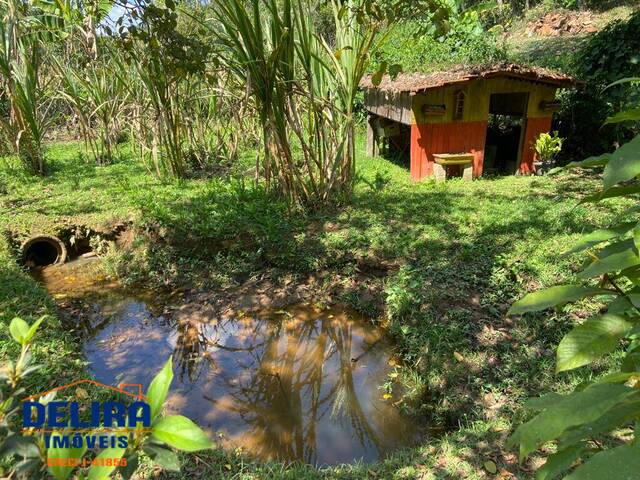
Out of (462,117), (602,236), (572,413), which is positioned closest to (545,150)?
(462,117)

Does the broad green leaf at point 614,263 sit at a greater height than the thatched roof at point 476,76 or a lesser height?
lesser

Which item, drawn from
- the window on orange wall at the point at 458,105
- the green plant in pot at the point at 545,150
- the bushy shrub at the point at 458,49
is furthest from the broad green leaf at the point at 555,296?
the bushy shrub at the point at 458,49

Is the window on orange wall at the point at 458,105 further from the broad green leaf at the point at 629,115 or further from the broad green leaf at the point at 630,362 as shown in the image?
the broad green leaf at the point at 630,362

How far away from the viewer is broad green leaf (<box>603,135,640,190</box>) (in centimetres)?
60

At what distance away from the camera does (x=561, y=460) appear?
678mm

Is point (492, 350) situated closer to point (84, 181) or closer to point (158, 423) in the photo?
point (158, 423)

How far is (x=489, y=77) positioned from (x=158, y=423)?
6111 millimetres

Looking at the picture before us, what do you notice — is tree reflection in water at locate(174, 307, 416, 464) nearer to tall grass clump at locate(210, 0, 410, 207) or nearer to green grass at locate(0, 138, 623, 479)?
green grass at locate(0, 138, 623, 479)

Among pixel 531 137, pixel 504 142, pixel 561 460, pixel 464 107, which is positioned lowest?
pixel 504 142

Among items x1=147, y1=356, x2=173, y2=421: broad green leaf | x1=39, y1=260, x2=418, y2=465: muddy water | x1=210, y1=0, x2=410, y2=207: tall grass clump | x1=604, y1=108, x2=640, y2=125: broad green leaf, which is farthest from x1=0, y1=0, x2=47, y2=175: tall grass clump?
x1=604, y1=108, x2=640, y2=125: broad green leaf

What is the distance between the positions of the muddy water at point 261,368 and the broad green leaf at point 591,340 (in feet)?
6.31

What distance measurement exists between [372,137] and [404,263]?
501 centimetres

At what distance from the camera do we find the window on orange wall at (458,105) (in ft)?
19.5

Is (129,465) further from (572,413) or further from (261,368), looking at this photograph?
(261,368)
